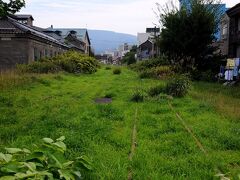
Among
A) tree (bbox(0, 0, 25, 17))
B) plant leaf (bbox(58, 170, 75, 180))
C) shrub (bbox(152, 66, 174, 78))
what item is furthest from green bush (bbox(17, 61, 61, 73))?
plant leaf (bbox(58, 170, 75, 180))

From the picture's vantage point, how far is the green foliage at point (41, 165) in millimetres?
3896

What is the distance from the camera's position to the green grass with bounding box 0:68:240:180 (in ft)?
20.6

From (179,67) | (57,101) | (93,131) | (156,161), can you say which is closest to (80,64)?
(179,67)

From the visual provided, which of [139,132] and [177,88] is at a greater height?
[177,88]

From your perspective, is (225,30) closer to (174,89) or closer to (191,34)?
(191,34)

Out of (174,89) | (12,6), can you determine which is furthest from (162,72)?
(12,6)

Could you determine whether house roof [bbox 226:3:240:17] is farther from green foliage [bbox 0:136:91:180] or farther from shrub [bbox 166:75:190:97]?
green foliage [bbox 0:136:91:180]

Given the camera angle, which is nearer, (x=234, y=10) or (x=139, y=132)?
(x=139, y=132)

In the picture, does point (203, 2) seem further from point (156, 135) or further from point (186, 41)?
point (156, 135)

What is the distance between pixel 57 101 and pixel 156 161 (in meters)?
8.50

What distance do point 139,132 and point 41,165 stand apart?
501 centimetres

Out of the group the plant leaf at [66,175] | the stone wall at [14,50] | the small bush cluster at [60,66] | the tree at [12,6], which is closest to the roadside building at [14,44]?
the stone wall at [14,50]

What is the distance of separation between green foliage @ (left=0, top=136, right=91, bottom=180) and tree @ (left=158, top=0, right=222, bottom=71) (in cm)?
2533

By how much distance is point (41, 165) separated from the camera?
13.9 ft
